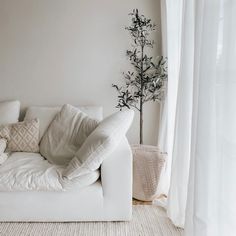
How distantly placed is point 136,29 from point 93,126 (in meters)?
1.17

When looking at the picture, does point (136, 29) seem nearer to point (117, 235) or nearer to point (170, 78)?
point (170, 78)

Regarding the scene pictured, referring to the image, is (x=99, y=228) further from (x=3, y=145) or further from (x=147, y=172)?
(x=3, y=145)

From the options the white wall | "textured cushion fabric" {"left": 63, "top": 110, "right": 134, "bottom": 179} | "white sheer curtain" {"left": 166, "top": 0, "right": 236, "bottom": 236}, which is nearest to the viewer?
"white sheer curtain" {"left": 166, "top": 0, "right": 236, "bottom": 236}

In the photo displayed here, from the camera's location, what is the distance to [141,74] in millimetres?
2979

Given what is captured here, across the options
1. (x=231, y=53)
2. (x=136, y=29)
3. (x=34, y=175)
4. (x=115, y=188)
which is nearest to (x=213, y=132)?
(x=231, y=53)

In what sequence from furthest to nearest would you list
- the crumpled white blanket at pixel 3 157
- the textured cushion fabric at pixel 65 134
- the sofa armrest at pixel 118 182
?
the textured cushion fabric at pixel 65 134, the crumpled white blanket at pixel 3 157, the sofa armrest at pixel 118 182

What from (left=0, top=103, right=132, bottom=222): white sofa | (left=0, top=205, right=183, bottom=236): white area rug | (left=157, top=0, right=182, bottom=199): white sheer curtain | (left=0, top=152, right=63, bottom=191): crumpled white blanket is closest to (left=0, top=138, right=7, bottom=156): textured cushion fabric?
(left=0, top=152, right=63, bottom=191): crumpled white blanket

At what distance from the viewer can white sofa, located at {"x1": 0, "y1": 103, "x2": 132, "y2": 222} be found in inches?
87.6

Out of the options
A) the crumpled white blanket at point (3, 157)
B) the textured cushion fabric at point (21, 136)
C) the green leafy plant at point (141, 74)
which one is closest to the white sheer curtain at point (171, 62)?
the green leafy plant at point (141, 74)

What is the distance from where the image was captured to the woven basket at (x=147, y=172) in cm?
258

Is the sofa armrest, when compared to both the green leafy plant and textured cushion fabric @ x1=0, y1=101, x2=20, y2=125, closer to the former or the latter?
the green leafy plant

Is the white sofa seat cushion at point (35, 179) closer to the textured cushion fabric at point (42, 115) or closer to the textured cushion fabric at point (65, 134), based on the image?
the textured cushion fabric at point (65, 134)

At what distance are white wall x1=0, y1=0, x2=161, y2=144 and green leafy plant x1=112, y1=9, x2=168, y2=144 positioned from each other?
97 mm

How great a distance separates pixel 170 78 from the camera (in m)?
2.64
